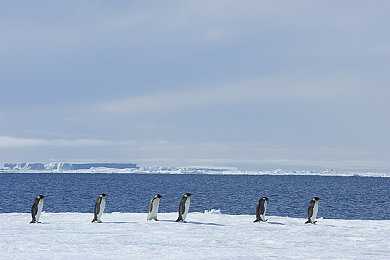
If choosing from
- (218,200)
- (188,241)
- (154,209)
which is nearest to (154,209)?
(154,209)

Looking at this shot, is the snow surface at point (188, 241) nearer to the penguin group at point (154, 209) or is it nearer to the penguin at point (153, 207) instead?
the penguin group at point (154, 209)

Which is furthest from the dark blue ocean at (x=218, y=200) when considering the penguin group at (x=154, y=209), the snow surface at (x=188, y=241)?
the snow surface at (x=188, y=241)

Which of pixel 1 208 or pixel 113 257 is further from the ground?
pixel 113 257

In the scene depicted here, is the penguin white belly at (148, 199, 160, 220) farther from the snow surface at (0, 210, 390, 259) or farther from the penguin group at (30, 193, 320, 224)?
the snow surface at (0, 210, 390, 259)

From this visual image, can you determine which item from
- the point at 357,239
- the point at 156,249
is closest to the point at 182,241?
the point at 156,249

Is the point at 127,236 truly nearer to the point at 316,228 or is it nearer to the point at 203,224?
the point at 203,224

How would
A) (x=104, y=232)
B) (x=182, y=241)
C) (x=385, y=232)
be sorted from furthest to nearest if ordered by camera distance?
(x=385, y=232), (x=104, y=232), (x=182, y=241)

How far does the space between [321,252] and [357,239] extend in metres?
3.68

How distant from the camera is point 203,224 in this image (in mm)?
20250

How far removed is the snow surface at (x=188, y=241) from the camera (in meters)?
12.2

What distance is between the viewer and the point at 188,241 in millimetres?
14875

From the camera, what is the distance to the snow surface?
12.2 m

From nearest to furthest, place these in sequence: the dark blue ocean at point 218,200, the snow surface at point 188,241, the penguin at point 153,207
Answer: the snow surface at point 188,241, the penguin at point 153,207, the dark blue ocean at point 218,200

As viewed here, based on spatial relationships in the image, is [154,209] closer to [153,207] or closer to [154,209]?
[154,209]
